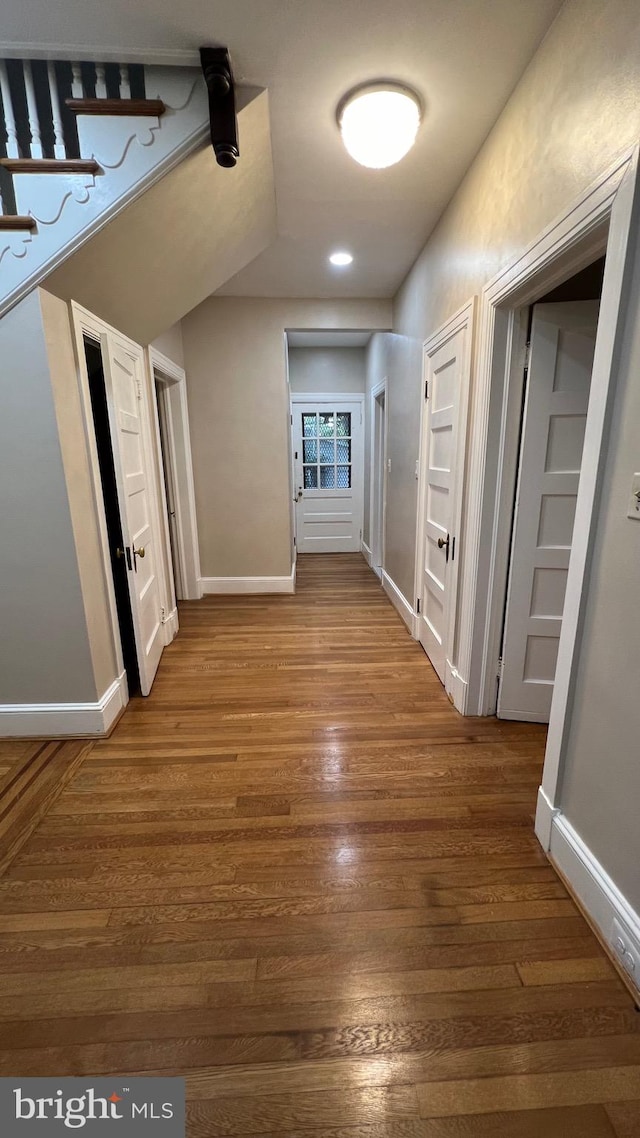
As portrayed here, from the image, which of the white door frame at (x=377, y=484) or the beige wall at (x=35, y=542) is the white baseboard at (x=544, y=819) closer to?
the beige wall at (x=35, y=542)

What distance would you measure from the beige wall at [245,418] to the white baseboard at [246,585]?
0.06 metres

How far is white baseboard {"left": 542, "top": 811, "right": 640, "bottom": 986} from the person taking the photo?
1.15 meters

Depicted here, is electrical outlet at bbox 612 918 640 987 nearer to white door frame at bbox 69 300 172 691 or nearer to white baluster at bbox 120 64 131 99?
white door frame at bbox 69 300 172 691

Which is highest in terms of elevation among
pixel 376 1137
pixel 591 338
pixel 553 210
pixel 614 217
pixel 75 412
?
pixel 553 210

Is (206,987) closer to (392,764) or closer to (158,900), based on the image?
(158,900)

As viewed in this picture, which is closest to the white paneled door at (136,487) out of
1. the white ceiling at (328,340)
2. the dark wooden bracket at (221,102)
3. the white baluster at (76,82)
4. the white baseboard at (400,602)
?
the white baluster at (76,82)

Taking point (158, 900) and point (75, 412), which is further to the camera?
point (75, 412)

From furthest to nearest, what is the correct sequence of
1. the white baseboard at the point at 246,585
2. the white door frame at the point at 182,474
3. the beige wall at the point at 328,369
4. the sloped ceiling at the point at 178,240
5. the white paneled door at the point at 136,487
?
1. the beige wall at the point at 328,369
2. the white baseboard at the point at 246,585
3. the white door frame at the point at 182,474
4. the white paneled door at the point at 136,487
5. the sloped ceiling at the point at 178,240

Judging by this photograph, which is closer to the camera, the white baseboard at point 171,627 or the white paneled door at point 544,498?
the white paneled door at point 544,498

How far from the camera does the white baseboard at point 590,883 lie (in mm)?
1155

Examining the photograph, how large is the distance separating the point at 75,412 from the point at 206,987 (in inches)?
85.0

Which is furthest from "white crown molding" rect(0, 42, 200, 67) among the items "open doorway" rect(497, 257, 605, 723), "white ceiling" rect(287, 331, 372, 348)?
"white ceiling" rect(287, 331, 372, 348)

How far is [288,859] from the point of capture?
1.50 metres

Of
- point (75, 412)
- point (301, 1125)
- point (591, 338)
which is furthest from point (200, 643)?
point (591, 338)
